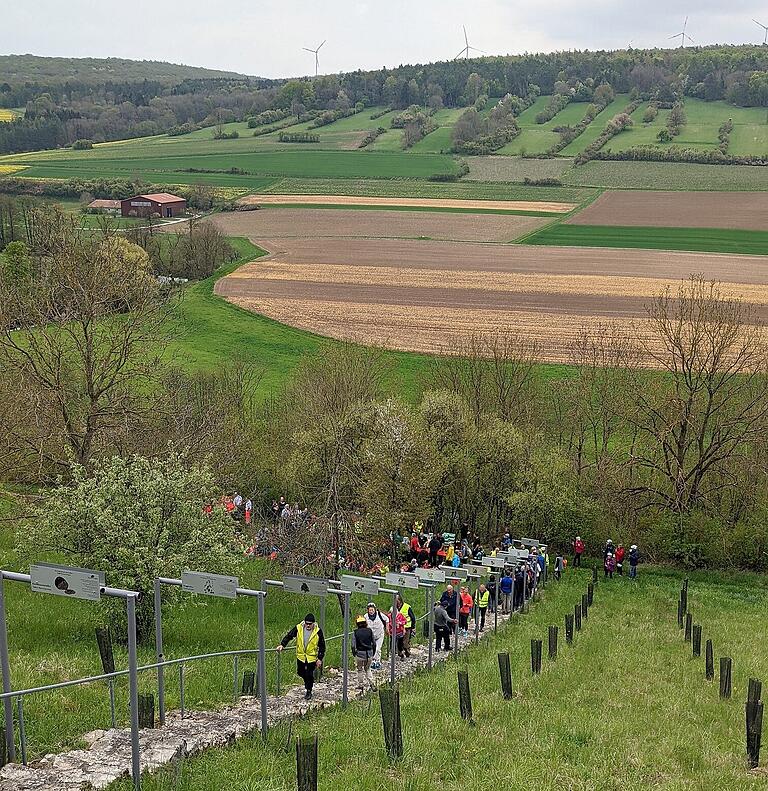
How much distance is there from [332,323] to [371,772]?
6268cm

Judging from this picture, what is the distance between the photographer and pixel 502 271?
91062 millimetres

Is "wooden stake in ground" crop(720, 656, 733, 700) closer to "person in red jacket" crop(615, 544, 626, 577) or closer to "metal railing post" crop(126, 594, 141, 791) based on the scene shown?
"metal railing post" crop(126, 594, 141, 791)

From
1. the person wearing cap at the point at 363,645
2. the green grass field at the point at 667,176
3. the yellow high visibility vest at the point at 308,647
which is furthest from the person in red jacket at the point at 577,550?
the green grass field at the point at 667,176

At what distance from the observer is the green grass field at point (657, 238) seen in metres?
101

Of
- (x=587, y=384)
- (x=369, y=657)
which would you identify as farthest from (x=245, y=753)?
(x=587, y=384)

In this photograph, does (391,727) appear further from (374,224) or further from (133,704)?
(374,224)

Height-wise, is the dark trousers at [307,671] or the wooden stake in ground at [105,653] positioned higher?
the wooden stake in ground at [105,653]

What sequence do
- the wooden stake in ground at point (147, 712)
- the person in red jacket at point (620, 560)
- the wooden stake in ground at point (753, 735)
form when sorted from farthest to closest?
the person in red jacket at point (620, 560) < the wooden stake in ground at point (753, 735) < the wooden stake in ground at point (147, 712)

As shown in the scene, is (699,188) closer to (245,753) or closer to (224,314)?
(224,314)

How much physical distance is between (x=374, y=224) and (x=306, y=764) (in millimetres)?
111860

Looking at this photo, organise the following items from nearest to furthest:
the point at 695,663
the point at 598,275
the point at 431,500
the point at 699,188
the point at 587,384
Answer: the point at 695,663 → the point at 431,500 → the point at 587,384 → the point at 598,275 → the point at 699,188

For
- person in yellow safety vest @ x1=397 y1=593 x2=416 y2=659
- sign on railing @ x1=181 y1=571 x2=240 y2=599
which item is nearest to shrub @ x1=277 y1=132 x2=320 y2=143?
person in yellow safety vest @ x1=397 y1=593 x2=416 y2=659

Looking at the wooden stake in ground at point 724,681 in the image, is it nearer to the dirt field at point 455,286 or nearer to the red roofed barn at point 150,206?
the dirt field at point 455,286

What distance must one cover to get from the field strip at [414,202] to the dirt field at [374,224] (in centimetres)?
548
